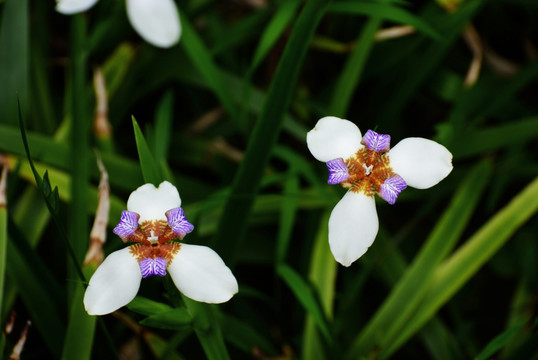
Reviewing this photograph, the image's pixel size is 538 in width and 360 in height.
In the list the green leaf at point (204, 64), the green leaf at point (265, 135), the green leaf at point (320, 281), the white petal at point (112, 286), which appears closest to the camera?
the white petal at point (112, 286)

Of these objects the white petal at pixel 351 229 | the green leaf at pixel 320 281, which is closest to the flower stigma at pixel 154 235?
the white petal at pixel 351 229

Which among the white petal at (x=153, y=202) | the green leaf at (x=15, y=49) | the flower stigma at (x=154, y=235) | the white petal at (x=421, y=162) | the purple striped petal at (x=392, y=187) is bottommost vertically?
the flower stigma at (x=154, y=235)

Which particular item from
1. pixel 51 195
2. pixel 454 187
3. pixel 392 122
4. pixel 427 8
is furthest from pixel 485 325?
pixel 51 195

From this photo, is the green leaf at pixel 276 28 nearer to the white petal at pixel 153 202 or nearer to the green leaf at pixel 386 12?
the green leaf at pixel 386 12

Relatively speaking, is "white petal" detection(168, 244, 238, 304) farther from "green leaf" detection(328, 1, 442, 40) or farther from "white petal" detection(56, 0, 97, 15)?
"green leaf" detection(328, 1, 442, 40)

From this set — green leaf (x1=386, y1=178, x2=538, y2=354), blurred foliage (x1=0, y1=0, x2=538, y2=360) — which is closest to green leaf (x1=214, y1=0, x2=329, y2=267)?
blurred foliage (x1=0, y1=0, x2=538, y2=360)

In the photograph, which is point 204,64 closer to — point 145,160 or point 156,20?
point 156,20

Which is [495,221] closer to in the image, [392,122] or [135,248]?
[392,122]
